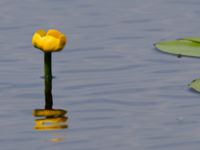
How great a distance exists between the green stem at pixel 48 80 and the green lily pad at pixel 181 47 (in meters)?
1.19

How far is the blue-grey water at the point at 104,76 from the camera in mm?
6953

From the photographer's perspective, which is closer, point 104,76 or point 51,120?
point 51,120

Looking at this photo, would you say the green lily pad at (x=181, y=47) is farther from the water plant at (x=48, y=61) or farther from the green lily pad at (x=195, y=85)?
the water plant at (x=48, y=61)

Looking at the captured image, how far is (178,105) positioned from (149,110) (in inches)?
8.7

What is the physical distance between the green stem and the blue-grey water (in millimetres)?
45

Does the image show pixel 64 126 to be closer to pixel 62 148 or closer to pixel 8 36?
pixel 62 148

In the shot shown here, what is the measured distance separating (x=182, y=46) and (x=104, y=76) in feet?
2.69

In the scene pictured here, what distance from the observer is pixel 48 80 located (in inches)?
314

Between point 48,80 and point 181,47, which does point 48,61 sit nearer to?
point 48,80

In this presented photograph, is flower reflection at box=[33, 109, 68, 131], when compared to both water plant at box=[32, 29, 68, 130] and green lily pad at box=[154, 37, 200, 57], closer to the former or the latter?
water plant at box=[32, 29, 68, 130]

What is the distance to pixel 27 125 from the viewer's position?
718 centimetres

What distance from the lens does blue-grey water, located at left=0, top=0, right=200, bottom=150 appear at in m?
6.95

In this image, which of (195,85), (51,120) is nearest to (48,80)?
(51,120)

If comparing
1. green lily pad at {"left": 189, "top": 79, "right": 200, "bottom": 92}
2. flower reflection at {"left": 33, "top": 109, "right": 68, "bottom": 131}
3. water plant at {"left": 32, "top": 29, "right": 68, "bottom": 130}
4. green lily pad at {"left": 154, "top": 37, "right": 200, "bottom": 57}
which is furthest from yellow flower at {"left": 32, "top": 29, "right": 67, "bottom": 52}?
green lily pad at {"left": 154, "top": 37, "right": 200, "bottom": 57}
